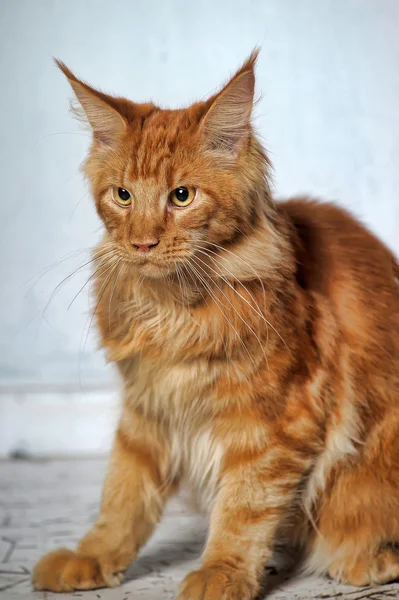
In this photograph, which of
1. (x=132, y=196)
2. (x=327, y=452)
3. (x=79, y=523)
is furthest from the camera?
(x=79, y=523)

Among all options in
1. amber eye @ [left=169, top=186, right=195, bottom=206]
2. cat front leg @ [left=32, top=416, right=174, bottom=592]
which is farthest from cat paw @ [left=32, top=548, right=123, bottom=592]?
amber eye @ [left=169, top=186, right=195, bottom=206]

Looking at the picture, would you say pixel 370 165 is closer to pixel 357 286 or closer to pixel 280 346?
pixel 357 286

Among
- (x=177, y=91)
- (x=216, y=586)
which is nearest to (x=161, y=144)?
(x=216, y=586)

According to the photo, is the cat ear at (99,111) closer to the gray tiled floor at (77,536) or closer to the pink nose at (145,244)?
the pink nose at (145,244)

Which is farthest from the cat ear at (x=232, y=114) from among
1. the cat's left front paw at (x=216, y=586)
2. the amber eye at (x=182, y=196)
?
the cat's left front paw at (x=216, y=586)

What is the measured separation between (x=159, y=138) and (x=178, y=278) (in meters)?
0.29

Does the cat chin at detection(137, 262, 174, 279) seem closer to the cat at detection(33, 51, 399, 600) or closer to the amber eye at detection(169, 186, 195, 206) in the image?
the cat at detection(33, 51, 399, 600)

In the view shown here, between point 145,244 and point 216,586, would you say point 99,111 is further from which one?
point 216,586

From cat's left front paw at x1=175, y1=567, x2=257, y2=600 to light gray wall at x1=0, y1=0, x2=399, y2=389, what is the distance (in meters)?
1.53

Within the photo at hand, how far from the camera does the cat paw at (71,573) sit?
71.4 inches

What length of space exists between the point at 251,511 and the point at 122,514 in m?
0.33

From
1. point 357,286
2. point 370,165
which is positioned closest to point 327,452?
point 357,286

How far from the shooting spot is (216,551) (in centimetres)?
178

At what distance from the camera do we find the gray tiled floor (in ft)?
6.04
